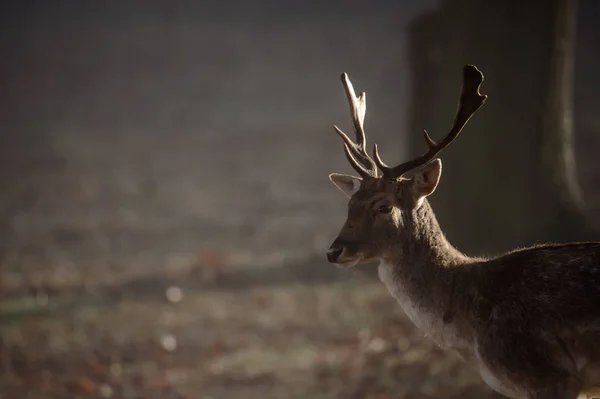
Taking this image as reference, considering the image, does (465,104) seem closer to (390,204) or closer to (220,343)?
(390,204)

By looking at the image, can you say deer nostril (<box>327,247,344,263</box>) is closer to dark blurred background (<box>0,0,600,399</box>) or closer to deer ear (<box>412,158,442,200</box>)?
deer ear (<box>412,158,442,200</box>)

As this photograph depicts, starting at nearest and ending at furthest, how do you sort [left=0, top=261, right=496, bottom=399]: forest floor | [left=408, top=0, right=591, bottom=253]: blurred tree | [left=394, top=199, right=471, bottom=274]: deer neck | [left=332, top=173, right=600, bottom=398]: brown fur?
[left=332, top=173, right=600, bottom=398]: brown fur → [left=394, top=199, right=471, bottom=274]: deer neck → [left=0, top=261, right=496, bottom=399]: forest floor → [left=408, top=0, right=591, bottom=253]: blurred tree

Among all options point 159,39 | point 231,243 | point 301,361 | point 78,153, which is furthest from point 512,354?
point 159,39

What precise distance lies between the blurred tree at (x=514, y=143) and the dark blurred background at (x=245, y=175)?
2 cm

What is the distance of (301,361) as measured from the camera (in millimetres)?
7254

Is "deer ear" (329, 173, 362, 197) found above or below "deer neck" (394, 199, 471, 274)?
above

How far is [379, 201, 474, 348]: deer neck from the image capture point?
12.5ft

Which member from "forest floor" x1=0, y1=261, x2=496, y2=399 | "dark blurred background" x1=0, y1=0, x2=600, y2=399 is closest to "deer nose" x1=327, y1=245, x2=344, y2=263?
"forest floor" x1=0, y1=261, x2=496, y2=399

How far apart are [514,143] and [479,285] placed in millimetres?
4049

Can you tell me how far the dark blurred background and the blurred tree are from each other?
2 centimetres

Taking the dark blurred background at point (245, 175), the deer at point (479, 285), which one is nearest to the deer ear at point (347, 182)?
the deer at point (479, 285)

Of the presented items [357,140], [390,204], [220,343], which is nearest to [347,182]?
[357,140]

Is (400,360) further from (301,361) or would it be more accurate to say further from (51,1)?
(51,1)

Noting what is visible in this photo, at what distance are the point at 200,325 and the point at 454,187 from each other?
2.56 metres
